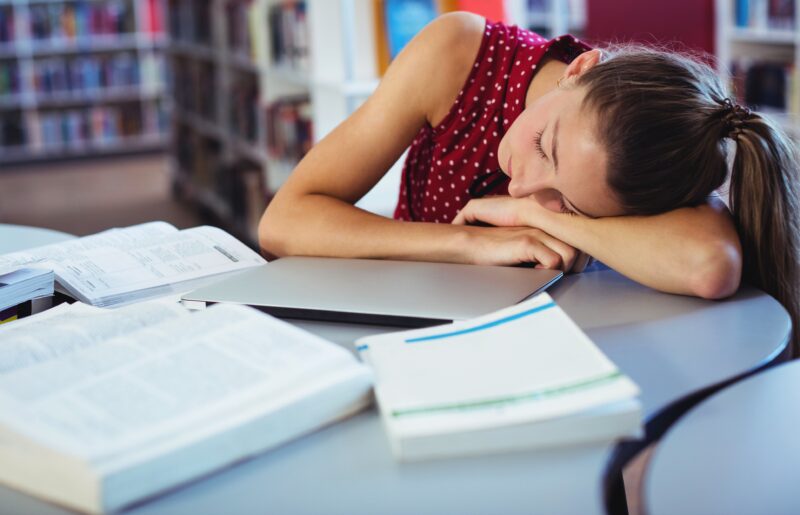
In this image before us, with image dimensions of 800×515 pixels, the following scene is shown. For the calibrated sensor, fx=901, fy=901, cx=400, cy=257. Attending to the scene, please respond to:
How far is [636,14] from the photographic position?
11.3ft

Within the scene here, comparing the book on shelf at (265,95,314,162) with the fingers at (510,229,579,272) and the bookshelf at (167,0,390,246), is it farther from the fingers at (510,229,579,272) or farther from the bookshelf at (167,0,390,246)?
the fingers at (510,229,579,272)

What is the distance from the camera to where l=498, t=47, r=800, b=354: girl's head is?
38.8 inches

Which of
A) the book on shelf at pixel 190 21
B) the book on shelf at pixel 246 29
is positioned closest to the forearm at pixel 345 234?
the book on shelf at pixel 246 29

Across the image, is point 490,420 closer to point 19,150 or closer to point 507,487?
point 507,487

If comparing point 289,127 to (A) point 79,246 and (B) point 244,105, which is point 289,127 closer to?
(B) point 244,105

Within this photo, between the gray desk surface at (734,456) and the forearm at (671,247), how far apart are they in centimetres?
23

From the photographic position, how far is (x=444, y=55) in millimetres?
1337

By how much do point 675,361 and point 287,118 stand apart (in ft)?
9.18

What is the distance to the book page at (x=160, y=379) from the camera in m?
0.64

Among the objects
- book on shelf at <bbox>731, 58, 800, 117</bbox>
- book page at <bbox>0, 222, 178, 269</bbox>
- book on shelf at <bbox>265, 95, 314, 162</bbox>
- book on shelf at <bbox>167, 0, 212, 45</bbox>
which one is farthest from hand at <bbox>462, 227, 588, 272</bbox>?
book on shelf at <bbox>167, 0, 212, 45</bbox>

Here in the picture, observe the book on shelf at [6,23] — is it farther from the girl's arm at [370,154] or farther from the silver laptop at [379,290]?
the silver laptop at [379,290]

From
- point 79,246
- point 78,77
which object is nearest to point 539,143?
point 79,246

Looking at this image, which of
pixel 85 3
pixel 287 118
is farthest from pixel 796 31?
pixel 85 3

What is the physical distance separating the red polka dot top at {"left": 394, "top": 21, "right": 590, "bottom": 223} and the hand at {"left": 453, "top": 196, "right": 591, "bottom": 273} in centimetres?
14
